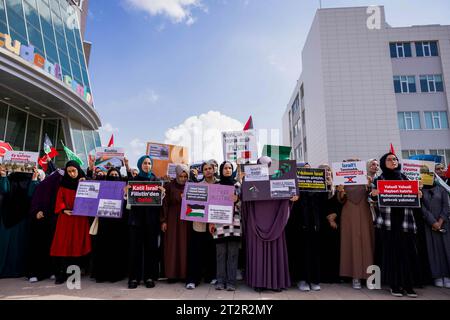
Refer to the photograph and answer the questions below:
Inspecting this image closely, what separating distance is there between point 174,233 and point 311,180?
7.95 feet

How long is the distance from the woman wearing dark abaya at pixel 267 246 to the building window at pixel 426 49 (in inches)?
1139

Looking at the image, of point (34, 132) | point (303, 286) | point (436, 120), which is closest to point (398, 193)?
point (303, 286)

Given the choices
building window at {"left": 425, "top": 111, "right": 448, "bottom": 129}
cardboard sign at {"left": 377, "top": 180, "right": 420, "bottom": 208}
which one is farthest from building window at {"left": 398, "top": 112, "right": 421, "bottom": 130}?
cardboard sign at {"left": 377, "top": 180, "right": 420, "bottom": 208}

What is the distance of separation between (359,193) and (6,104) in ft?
53.6

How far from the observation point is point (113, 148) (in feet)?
19.6

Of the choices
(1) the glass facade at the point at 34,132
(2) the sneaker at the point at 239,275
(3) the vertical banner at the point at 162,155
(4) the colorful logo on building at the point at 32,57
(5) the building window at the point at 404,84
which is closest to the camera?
(2) the sneaker at the point at 239,275

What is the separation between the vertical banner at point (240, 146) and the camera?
5426 mm

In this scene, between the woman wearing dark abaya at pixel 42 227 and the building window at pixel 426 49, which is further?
the building window at pixel 426 49

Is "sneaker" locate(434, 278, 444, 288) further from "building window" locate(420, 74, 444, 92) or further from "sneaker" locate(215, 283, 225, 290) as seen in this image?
"building window" locate(420, 74, 444, 92)

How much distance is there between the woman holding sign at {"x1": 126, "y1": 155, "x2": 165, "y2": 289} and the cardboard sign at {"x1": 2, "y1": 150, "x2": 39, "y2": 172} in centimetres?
233

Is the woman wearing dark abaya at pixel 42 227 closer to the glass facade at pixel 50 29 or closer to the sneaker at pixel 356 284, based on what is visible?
the sneaker at pixel 356 284

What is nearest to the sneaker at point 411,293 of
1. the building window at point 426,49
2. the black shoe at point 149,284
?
the black shoe at point 149,284
